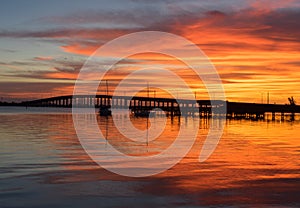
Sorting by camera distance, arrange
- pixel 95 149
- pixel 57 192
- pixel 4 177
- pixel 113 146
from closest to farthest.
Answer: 1. pixel 57 192
2. pixel 4 177
3. pixel 95 149
4. pixel 113 146

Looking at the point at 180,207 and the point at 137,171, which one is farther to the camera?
the point at 137,171

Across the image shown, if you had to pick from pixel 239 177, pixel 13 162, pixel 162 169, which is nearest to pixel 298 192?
pixel 239 177

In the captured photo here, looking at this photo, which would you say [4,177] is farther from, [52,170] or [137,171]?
[137,171]

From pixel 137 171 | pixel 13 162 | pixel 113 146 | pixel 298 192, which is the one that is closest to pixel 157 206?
pixel 298 192

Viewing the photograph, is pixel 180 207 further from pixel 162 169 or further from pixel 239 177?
pixel 162 169

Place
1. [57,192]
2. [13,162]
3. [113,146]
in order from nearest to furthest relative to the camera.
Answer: [57,192], [13,162], [113,146]

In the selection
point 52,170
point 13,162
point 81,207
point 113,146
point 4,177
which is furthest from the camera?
point 113,146

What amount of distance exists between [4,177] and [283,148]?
2416 centimetres

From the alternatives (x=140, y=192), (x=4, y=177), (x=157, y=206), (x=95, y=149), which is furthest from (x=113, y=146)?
(x=157, y=206)

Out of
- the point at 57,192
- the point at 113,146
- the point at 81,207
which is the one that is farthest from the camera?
the point at 113,146

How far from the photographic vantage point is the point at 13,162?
2850cm

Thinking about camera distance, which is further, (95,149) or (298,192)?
(95,149)

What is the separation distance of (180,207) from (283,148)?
24146mm

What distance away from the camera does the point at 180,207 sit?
17484mm
